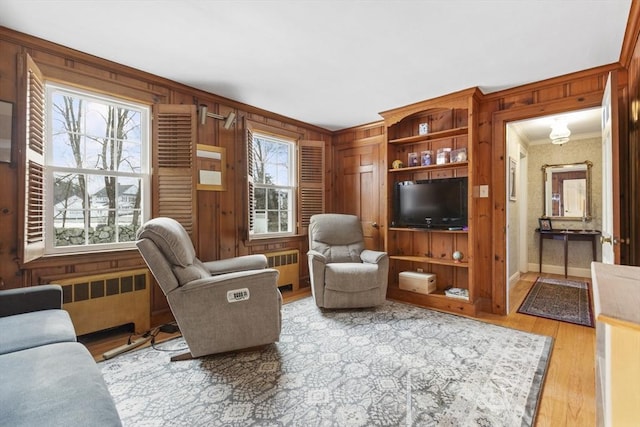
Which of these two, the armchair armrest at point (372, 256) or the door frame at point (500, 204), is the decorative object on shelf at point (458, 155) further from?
the armchair armrest at point (372, 256)

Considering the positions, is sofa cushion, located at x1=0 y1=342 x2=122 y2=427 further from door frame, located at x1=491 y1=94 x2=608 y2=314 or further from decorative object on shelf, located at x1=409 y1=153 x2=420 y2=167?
decorative object on shelf, located at x1=409 y1=153 x2=420 y2=167

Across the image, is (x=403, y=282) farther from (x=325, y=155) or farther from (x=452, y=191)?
(x=325, y=155)

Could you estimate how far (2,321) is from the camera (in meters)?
1.61

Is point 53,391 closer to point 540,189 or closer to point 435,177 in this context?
point 435,177

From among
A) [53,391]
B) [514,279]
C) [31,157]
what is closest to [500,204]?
[514,279]

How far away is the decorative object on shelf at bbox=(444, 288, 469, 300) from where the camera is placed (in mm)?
3229

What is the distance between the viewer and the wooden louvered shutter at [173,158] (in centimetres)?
281

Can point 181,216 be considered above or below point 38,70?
below

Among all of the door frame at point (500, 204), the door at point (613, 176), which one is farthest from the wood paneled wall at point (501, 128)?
the door at point (613, 176)

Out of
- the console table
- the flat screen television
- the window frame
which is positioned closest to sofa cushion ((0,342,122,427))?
the window frame

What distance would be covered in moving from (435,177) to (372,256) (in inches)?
51.9

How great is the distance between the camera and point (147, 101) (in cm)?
278

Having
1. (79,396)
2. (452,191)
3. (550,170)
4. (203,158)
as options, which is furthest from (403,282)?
(550,170)

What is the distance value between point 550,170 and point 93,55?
21.4ft
